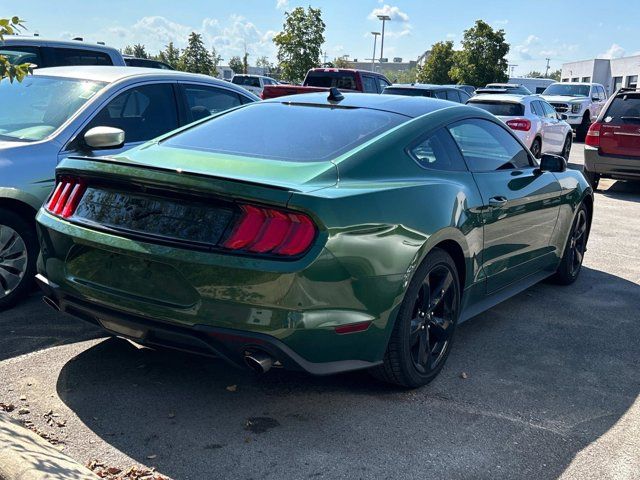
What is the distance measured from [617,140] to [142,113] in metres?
9.04

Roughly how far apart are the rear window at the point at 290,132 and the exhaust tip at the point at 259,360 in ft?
3.43

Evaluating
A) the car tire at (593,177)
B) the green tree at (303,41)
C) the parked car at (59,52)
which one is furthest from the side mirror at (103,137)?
the green tree at (303,41)

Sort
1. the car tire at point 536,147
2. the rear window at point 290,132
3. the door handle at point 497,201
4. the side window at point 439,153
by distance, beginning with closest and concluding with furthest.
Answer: the rear window at point 290,132 < the side window at point 439,153 < the door handle at point 497,201 < the car tire at point 536,147

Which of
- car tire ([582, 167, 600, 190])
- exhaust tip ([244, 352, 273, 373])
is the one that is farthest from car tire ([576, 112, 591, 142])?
exhaust tip ([244, 352, 273, 373])

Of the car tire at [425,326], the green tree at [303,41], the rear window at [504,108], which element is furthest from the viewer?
the green tree at [303,41]

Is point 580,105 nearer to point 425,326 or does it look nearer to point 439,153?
point 439,153

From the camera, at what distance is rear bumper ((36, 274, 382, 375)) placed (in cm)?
312

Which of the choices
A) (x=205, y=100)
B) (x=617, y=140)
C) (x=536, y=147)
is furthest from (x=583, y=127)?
(x=205, y=100)

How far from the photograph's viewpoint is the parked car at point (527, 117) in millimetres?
14227

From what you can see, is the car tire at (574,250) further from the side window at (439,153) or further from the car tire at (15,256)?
the car tire at (15,256)

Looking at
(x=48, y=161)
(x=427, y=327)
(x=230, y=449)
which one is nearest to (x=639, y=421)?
(x=427, y=327)

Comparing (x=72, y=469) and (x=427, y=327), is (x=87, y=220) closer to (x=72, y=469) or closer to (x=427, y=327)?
(x=72, y=469)

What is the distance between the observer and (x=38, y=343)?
4293mm

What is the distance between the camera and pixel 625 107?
480 inches
